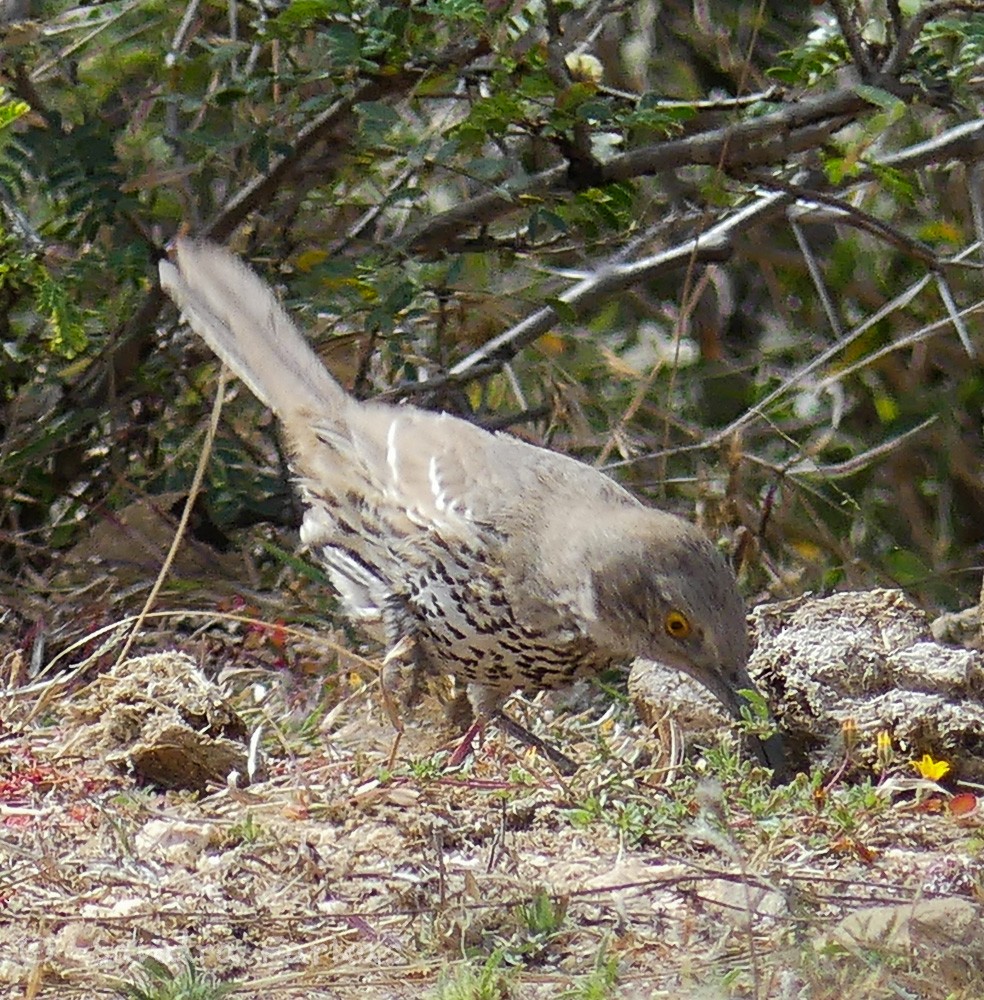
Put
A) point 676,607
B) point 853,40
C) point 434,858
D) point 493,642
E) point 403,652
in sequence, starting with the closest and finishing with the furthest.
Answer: point 434,858
point 676,607
point 493,642
point 403,652
point 853,40

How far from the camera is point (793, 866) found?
12.1 feet

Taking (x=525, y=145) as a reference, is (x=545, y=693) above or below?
below

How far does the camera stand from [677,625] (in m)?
4.07

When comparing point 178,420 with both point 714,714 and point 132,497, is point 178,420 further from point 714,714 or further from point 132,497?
point 714,714

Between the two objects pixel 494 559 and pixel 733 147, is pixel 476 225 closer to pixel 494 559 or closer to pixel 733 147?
pixel 733 147

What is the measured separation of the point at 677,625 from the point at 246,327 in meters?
1.84

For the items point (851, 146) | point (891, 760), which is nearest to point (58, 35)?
point (851, 146)

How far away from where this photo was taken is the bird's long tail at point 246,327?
5.24 m

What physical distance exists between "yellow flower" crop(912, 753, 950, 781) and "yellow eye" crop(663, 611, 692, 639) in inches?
24.6

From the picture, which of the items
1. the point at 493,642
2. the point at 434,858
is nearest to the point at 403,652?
the point at 493,642

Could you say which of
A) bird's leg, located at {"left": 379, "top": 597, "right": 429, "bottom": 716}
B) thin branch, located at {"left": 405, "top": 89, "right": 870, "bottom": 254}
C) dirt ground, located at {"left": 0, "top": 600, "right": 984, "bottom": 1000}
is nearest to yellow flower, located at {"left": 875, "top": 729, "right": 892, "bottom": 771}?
dirt ground, located at {"left": 0, "top": 600, "right": 984, "bottom": 1000}

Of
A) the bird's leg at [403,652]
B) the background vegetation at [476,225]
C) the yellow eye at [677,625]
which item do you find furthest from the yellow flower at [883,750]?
the background vegetation at [476,225]

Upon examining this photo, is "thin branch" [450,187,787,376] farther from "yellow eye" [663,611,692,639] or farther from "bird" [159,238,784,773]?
"yellow eye" [663,611,692,639]

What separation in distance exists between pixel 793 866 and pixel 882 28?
3248 mm
